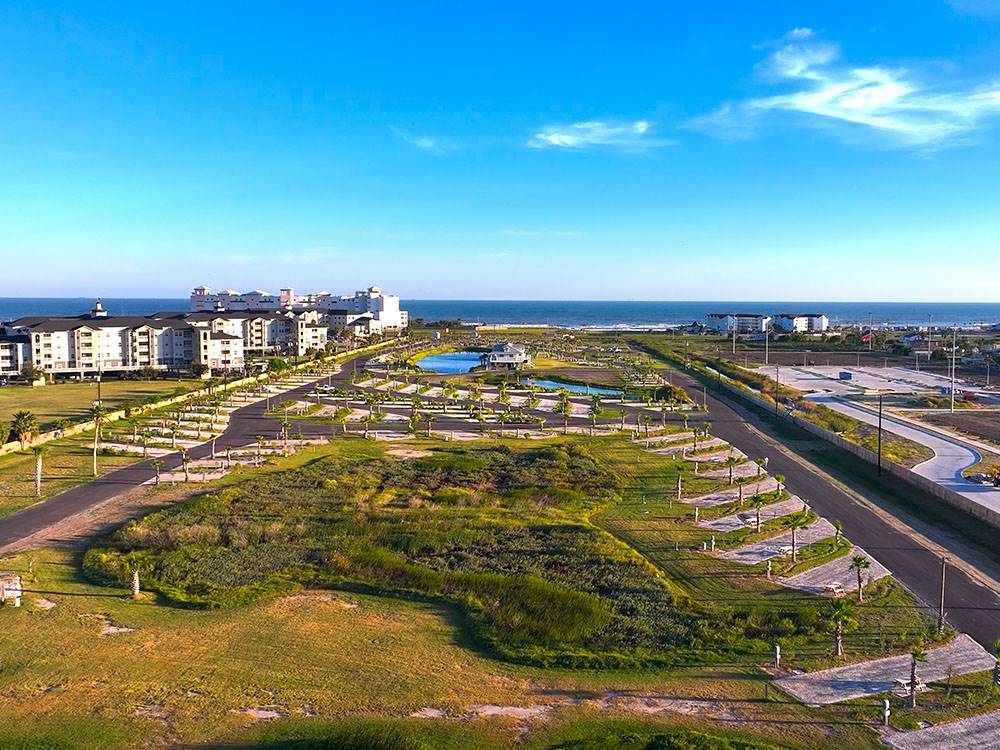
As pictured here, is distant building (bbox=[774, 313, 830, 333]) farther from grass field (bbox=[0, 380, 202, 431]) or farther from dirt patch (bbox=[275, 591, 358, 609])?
dirt patch (bbox=[275, 591, 358, 609])

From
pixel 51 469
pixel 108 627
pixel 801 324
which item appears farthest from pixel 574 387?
pixel 801 324

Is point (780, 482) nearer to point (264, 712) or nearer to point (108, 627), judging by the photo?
point (264, 712)

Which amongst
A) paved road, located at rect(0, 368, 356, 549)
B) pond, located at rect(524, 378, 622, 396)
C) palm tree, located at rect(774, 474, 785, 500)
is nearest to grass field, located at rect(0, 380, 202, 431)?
paved road, located at rect(0, 368, 356, 549)

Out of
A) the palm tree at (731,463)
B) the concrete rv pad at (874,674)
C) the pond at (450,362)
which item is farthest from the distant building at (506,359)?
the concrete rv pad at (874,674)

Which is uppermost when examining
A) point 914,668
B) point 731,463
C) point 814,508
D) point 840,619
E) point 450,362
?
point 450,362

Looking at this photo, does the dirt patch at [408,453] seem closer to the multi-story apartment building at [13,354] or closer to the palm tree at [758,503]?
the palm tree at [758,503]
